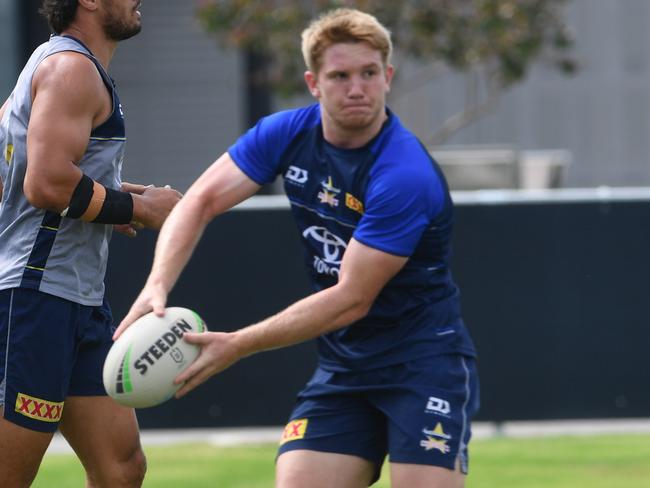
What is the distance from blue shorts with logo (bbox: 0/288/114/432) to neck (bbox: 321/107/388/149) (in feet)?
3.45

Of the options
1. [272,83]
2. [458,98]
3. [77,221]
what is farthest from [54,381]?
[458,98]

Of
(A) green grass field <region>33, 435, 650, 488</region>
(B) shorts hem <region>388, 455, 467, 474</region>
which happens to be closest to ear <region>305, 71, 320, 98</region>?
(B) shorts hem <region>388, 455, 467, 474</region>

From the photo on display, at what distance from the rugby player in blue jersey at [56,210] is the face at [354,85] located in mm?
718

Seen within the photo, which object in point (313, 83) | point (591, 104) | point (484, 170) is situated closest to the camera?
point (313, 83)

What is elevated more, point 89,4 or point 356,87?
point 89,4

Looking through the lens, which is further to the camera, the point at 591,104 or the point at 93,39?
the point at 591,104

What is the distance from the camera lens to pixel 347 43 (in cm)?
461

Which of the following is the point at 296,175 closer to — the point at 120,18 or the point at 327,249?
the point at 327,249

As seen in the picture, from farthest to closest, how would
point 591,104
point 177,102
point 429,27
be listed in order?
point 591,104
point 177,102
point 429,27

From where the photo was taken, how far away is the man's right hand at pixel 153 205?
4.82 metres

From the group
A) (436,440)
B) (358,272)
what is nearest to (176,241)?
(358,272)

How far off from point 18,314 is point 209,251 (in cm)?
486

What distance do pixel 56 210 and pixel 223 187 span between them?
59cm

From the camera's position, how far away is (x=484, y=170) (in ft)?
43.4
